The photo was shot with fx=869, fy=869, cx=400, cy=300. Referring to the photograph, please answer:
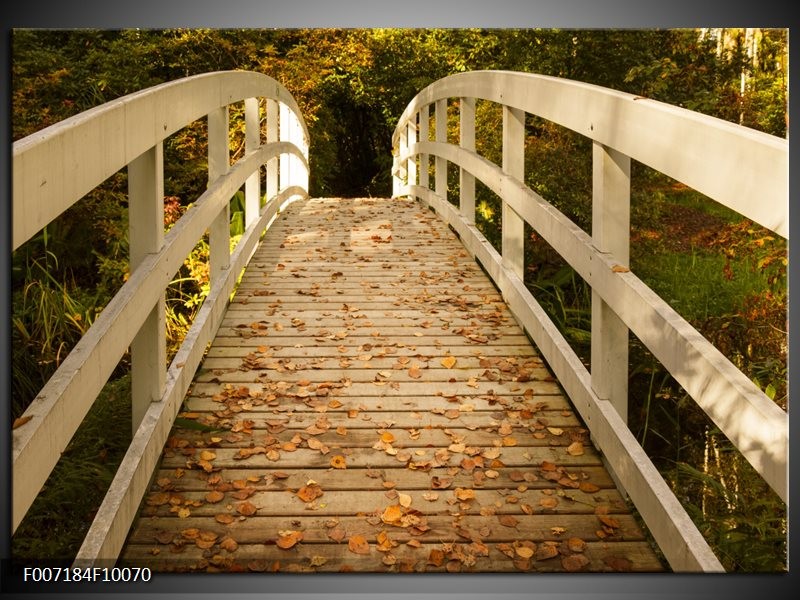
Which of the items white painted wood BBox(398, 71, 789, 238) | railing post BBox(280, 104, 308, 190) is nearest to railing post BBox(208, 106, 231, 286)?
white painted wood BBox(398, 71, 789, 238)

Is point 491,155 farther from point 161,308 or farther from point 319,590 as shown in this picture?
point 319,590

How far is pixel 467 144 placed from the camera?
6332 millimetres

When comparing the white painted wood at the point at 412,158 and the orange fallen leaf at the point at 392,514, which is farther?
the white painted wood at the point at 412,158

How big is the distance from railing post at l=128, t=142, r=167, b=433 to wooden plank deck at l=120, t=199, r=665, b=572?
28 centimetres

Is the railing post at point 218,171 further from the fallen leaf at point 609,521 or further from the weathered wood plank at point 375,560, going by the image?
the fallen leaf at point 609,521

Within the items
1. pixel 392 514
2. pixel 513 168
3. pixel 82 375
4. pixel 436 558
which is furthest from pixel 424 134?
pixel 82 375

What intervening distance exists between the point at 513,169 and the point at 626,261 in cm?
188

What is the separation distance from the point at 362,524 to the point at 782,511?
8.92 ft

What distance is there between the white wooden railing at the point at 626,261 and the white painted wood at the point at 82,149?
1553 millimetres

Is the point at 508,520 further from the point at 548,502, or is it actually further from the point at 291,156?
the point at 291,156

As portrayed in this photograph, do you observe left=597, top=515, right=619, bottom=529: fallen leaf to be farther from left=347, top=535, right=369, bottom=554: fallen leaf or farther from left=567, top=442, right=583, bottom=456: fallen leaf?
left=347, top=535, right=369, bottom=554: fallen leaf

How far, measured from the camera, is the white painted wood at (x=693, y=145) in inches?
76.9

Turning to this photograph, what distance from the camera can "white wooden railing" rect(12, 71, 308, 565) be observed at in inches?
79.6

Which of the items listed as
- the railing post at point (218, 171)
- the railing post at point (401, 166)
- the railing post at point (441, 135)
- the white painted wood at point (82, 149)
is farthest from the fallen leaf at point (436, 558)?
the railing post at point (401, 166)
